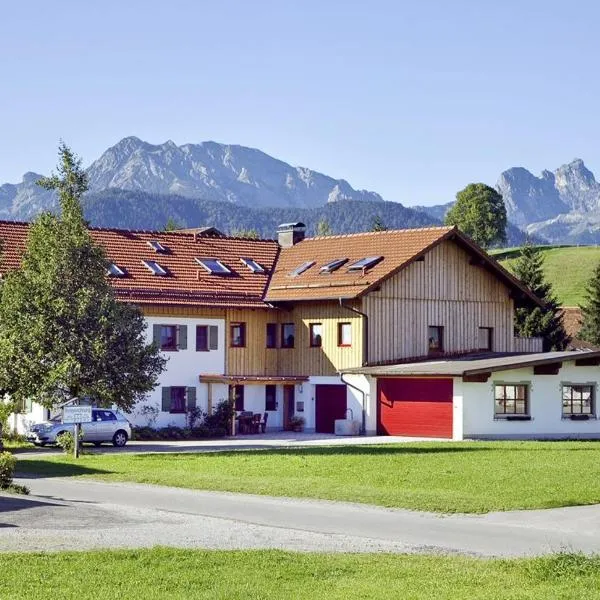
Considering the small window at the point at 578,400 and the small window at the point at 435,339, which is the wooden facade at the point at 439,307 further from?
the small window at the point at 578,400

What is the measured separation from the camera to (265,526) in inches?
893

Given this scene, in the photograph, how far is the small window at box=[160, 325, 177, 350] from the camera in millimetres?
56594

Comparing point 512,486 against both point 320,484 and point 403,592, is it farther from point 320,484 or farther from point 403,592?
point 403,592

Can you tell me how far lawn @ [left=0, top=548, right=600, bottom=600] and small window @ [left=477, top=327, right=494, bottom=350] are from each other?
4224 cm

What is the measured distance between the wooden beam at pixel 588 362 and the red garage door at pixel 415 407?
5973 mm

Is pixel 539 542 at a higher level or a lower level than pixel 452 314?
lower

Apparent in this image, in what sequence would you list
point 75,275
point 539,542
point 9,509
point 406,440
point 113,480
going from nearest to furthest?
point 539,542 < point 9,509 < point 113,480 < point 75,275 < point 406,440

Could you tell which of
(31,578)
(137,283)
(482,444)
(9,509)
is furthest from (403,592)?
(137,283)

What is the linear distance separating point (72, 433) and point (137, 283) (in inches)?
538

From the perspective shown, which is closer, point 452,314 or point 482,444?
point 482,444

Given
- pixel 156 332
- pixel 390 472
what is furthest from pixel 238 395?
pixel 390 472

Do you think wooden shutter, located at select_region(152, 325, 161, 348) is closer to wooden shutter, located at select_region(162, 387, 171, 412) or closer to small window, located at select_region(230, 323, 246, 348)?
wooden shutter, located at select_region(162, 387, 171, 412)

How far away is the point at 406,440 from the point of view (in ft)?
166

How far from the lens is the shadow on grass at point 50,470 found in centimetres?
3491
